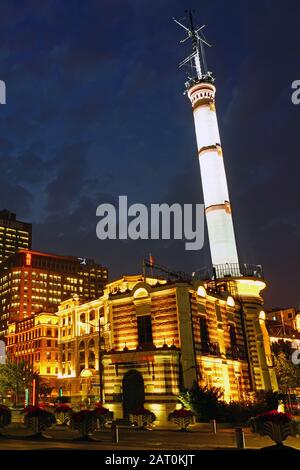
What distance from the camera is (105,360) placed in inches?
1708

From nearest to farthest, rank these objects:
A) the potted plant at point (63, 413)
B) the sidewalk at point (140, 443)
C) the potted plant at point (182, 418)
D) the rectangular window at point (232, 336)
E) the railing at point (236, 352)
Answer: the sidewalk at point (140, 443) < the potted plant at point (182, 418) < the potted plant at point (63, 413) < the railing at point (236, 352) < the rectangular window at point (232, 336)

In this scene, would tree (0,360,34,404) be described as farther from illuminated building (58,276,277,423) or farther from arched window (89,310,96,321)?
illuminated building (58,276,277,423)

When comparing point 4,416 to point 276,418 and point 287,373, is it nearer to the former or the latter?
point 276,418

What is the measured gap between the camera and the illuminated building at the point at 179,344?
132 feet

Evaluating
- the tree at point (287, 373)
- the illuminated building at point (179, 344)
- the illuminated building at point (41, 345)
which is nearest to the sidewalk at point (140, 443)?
the illuminated building at point (179, 344)

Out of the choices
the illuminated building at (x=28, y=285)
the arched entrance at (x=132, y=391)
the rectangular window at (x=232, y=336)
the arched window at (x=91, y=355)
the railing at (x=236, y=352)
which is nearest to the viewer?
the arched entrance at (x=132, y=391)

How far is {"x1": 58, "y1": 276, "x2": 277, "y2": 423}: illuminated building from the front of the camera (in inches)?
1586

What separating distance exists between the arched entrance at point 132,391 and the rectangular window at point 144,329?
314cm

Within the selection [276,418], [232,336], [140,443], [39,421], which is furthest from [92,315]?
[276,418]

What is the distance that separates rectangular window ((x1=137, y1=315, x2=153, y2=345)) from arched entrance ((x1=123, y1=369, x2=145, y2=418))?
314cm

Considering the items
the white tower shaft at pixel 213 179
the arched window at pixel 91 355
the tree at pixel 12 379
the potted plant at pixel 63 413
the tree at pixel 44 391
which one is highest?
the white tower shaft at pixel 213 179

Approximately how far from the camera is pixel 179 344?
136ft

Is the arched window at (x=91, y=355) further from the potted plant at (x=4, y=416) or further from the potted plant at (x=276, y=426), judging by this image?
the potted plant at (x=276, y=426)

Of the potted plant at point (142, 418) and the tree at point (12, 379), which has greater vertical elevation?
the tree at point (12, 379)
